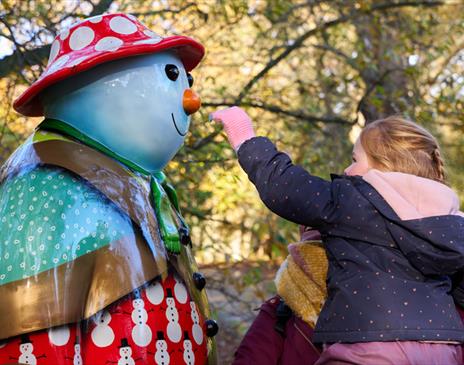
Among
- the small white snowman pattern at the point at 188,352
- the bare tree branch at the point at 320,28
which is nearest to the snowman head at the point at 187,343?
the small white snowman pattern at the point at 188,352

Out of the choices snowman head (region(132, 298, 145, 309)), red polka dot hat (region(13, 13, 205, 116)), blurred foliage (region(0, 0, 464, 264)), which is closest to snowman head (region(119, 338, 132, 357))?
snowman head (region(132, 298, 145, 309))

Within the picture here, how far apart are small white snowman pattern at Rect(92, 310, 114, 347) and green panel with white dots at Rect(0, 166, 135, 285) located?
201 mm

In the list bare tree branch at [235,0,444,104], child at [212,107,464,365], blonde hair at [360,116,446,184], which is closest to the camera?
child at [212,107,464,365]

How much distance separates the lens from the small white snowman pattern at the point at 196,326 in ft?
8.34

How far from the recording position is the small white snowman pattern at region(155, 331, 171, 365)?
7.77 feet

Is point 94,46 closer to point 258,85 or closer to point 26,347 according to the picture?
point 26,347

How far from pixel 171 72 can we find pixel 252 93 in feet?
11.4

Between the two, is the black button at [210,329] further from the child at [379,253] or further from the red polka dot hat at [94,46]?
the red polka dot hat at [94,46]

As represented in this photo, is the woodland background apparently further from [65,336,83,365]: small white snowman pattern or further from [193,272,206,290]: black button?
[65,336,83,365]: small white snowman pattern

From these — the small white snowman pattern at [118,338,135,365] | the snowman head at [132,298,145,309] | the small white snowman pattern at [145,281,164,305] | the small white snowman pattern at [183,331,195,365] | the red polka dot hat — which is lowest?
the small white snowman pattern at [183,331,195,365]

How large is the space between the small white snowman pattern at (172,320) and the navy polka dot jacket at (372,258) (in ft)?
1.45

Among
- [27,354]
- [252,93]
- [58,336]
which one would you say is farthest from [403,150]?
[252,93]

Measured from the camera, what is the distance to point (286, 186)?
2469mm

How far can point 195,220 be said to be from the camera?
601 cm
